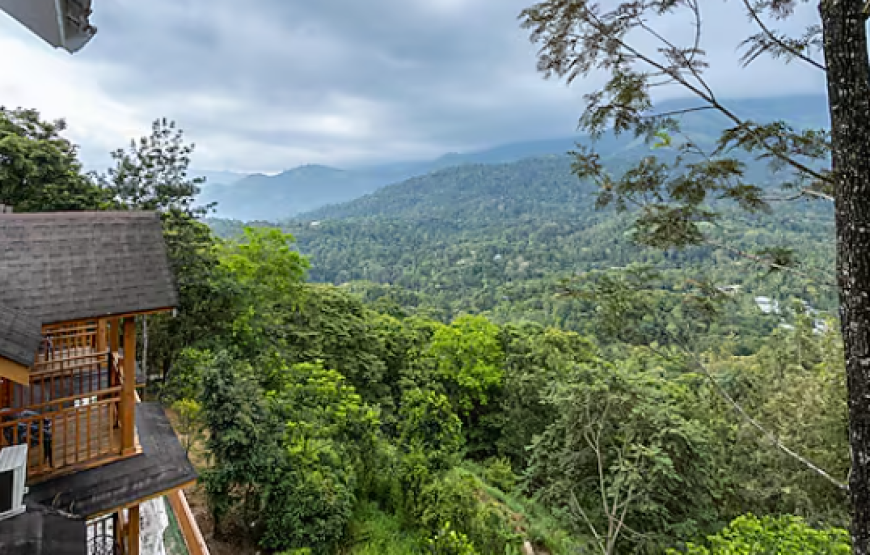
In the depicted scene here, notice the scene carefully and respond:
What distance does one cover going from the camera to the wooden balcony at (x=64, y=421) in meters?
3.31

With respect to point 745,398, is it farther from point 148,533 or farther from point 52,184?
point 52,184

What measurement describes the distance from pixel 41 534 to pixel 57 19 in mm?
2865

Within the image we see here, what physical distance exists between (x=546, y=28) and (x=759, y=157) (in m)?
1.80

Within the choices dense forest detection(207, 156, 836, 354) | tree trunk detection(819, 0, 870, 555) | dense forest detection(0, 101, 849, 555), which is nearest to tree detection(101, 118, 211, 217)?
dense forest detection(0, 101, 849, 555)

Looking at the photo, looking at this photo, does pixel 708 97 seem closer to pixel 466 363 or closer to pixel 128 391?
pixel 128 391

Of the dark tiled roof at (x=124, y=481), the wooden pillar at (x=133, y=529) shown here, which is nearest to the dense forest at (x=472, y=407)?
the wooden pillar at (x=133, y=529)

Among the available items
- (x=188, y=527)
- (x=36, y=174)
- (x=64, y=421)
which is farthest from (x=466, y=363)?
(x=64, y=421)

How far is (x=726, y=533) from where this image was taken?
525 centimetres

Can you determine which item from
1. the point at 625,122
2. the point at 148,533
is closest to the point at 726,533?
the point at 625,122

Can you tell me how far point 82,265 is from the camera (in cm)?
347

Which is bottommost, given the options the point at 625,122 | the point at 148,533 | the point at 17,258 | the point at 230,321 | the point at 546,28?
the point at 148,533

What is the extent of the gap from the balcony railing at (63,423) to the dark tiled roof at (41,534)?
610 mm

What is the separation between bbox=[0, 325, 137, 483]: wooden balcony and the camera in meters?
3.31

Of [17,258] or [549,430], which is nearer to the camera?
[17,258]
